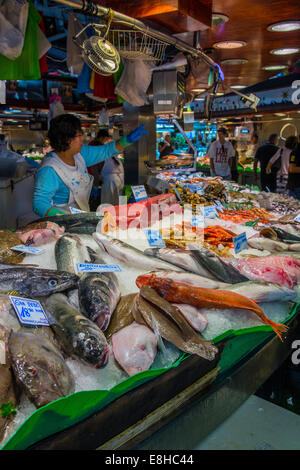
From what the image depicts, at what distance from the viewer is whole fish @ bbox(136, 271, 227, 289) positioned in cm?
186

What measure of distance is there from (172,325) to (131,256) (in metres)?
0.75

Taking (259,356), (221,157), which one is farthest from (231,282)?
(221,157)

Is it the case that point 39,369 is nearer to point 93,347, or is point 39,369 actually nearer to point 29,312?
point 93,347

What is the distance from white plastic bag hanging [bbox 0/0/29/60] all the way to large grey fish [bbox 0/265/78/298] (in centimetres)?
199

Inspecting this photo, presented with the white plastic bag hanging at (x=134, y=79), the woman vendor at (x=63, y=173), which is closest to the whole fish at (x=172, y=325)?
the woman vendor at (x=63, y=173)

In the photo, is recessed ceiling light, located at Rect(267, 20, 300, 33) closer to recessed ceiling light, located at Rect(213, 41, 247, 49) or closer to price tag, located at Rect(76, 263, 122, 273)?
recessed ceiling light, located at Rect(213, 41, 247, 49)

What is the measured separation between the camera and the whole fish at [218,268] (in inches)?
79.9

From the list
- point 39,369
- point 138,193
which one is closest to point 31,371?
point 39,369

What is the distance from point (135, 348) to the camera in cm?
137

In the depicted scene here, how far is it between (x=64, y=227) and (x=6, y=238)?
0.54 m

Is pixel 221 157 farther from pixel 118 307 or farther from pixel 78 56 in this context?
pixel 118 307

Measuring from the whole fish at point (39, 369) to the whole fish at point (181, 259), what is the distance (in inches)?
38.6

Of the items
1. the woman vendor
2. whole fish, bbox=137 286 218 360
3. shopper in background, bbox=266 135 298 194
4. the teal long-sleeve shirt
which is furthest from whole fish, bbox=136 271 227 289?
shopper in background, bbox=266 135 298 194

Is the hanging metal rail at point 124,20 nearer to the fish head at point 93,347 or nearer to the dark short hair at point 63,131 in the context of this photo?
the dark short hair at point 63,131
